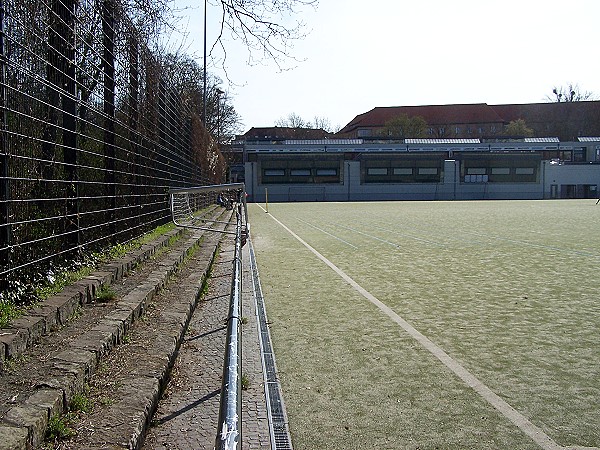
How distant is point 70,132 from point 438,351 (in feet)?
13.2

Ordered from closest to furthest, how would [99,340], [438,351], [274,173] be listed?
[99,340]
[438,351]
[274,173]

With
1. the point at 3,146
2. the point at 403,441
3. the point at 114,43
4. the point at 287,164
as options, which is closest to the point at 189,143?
the point at 114,43

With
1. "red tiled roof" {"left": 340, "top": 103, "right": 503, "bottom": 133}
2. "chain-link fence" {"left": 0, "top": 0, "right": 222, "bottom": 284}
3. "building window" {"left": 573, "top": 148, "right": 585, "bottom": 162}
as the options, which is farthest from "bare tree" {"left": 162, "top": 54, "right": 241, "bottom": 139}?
"red tiled roof" {"left": 340, "top": 103, "right": 503, "bottom": 133}

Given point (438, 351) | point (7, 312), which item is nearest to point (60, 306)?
point (7, 312)

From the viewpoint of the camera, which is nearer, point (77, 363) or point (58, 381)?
point (58, 381)

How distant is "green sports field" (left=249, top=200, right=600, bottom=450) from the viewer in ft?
13.3

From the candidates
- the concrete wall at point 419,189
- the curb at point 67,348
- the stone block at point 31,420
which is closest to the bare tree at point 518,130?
the concrete wall at point 419,189

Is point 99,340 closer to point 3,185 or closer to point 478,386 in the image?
point 3,185

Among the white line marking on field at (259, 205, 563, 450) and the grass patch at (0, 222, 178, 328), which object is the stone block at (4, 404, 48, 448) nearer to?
the grass patch at (0, 222, 178, 328)

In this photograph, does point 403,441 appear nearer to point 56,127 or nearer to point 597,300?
point 56,127

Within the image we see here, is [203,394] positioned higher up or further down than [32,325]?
further down

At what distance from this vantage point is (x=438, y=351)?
5957mm

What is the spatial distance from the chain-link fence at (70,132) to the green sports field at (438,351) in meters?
2.25

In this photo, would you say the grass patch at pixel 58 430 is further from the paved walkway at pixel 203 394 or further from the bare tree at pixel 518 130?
the bare tree at pixel 518 130
